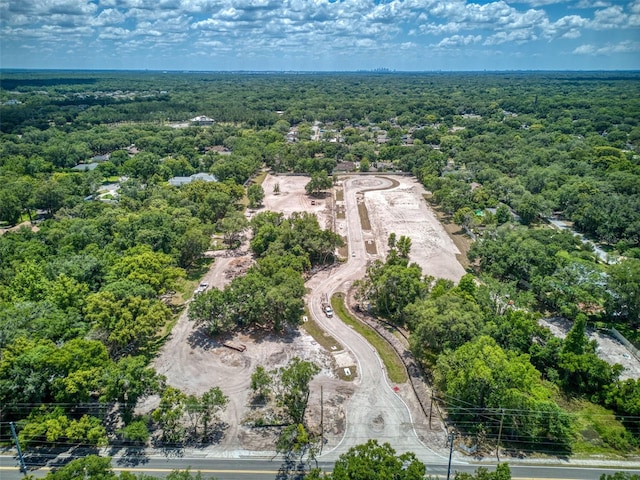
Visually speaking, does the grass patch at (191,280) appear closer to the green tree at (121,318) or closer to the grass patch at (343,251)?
the green tree at (121,318)

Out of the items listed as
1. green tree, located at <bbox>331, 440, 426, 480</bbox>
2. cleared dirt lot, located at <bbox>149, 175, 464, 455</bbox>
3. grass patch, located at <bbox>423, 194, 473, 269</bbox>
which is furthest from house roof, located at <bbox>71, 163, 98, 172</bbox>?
green tree, located at <bbox>331, 440, 426, 480</bbox>

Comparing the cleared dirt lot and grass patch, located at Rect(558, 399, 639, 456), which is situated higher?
the cleared dirt lot

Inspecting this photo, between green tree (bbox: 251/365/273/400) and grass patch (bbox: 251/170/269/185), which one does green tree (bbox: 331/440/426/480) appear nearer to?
green tree (bbox: 251/365/273/400)

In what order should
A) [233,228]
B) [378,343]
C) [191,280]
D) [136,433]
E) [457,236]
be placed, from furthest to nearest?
[457,236], [233,228], [191,280], [378,343], [136,433]

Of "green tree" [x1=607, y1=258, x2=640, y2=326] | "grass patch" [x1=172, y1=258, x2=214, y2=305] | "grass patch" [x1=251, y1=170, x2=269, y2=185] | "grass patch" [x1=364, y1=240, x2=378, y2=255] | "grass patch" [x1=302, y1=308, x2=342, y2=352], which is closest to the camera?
"grass patch" [x1=302, y1=308, x2=342, y2=352]

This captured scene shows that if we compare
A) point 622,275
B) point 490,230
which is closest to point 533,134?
point 490,230

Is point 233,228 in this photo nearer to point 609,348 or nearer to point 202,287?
point 202,287

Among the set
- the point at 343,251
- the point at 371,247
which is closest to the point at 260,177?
the point at 343,251
